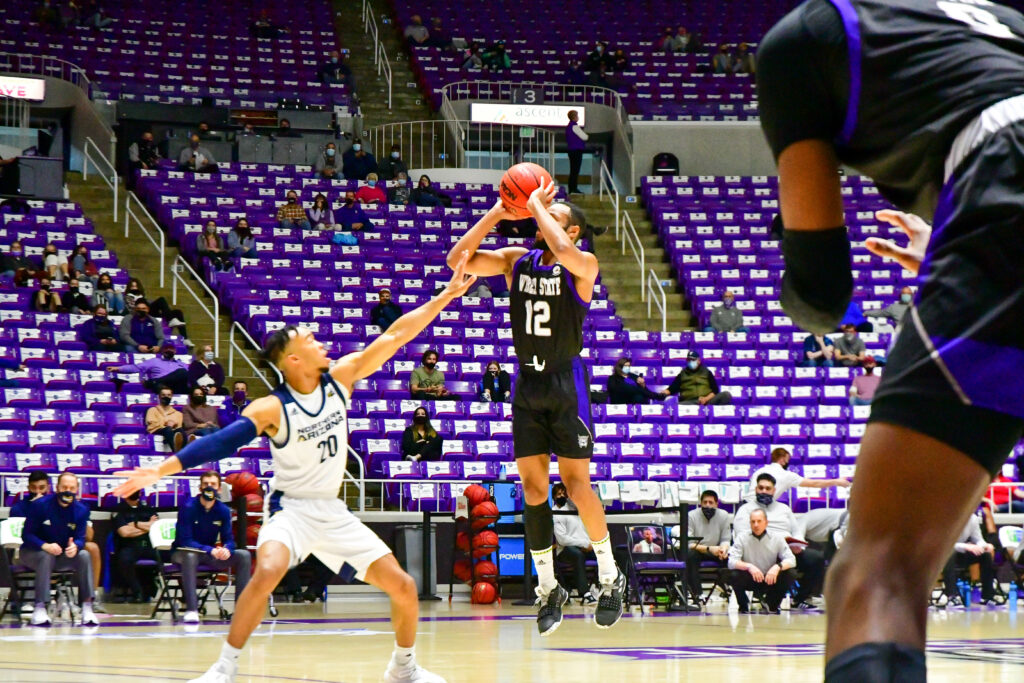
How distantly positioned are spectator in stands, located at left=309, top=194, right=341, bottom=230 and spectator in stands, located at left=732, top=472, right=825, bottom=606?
11057 millimetres

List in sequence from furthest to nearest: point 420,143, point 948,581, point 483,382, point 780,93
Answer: point 420,143 < point 483,382 < point 948,581 < point 780,93

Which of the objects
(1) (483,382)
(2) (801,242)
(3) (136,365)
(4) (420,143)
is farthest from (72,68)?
(2) (801,242)

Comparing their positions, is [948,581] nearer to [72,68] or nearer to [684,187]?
[684,187]

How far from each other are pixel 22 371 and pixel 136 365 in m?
1.52

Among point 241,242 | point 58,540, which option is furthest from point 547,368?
point 241,242

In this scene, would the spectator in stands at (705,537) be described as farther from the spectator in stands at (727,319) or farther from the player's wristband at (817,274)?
the player's wristband at (817,274)

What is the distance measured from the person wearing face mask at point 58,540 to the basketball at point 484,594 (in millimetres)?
4624

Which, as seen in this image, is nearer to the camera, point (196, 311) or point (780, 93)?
point (780, 93)

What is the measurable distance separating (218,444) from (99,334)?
492 inches

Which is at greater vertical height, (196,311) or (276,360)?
(196,311)

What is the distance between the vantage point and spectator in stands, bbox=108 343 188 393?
17547 mm

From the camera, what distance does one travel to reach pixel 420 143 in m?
28.9

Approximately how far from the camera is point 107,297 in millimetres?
19484

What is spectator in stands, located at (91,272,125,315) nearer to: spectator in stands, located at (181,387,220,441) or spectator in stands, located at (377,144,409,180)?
spectator in stands, located at (181,387,220,441)
